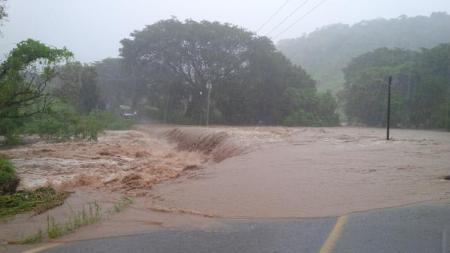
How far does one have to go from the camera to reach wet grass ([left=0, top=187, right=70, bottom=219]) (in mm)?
10680

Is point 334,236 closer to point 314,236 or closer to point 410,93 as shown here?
point 314,236

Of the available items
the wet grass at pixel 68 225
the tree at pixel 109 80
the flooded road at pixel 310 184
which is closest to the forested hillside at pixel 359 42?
the tree at pixel 109 80

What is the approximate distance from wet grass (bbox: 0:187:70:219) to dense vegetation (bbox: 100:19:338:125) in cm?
3664

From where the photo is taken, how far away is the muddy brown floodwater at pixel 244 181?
343 inches

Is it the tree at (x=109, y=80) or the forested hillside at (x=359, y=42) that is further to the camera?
the forested hillside at (x=359, y=42)

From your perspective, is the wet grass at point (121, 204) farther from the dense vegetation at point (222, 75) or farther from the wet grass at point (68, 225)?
the dense vegetation at point (222, 75)

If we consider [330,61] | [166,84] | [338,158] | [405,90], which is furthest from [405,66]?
[330,61]

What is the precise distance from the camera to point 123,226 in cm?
810

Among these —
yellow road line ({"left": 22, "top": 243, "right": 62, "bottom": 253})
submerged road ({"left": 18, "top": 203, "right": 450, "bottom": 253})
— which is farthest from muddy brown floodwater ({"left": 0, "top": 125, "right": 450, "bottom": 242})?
submerged road ({"left": 18, "top": 203, "right": 450, "bottom": 253})

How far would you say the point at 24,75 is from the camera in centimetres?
2016

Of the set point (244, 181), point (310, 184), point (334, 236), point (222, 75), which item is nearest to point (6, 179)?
point (244, 181)

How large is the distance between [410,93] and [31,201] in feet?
127

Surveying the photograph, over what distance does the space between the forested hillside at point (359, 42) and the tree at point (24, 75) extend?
61.4m

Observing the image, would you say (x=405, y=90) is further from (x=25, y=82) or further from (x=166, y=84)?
(x=25, y=82)
